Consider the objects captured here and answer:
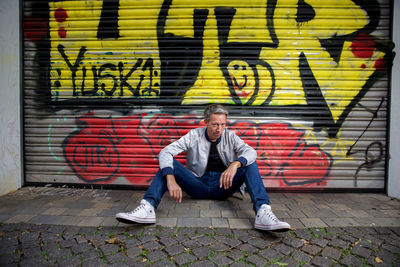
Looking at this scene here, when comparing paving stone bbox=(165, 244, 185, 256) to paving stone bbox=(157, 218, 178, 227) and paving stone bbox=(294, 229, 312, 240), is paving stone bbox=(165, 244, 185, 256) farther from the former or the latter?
paving stone bbox=(294, 229, 312, 240)

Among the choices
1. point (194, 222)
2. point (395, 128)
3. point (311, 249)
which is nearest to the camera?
point (311, 249)

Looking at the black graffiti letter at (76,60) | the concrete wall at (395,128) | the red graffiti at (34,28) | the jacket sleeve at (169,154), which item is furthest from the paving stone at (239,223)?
the red graffiti at (34,28)

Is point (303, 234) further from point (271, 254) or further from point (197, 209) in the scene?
point (197, 209)

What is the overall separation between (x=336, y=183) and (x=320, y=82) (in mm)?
1803

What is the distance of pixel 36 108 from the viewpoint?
3.99 meters

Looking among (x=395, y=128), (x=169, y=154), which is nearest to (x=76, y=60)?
(x=169, y=154)

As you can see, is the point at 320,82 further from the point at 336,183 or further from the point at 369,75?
the point at 336,183

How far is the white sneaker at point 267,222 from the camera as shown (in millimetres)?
2253

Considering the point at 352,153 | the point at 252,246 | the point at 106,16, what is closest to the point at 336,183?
the point at 352,153

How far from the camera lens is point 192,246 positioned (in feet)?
7.23

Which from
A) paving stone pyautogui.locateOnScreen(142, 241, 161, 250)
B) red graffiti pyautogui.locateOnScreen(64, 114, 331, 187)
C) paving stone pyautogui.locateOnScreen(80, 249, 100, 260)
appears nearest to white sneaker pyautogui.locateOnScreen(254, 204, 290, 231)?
paving stone pyautogui.locateOnScreen(142, 241, 161, 250)

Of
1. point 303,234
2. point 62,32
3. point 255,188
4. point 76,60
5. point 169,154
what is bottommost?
point 303,234

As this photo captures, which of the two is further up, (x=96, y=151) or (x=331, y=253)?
(x=96, y=151)

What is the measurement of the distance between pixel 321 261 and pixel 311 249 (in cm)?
17
